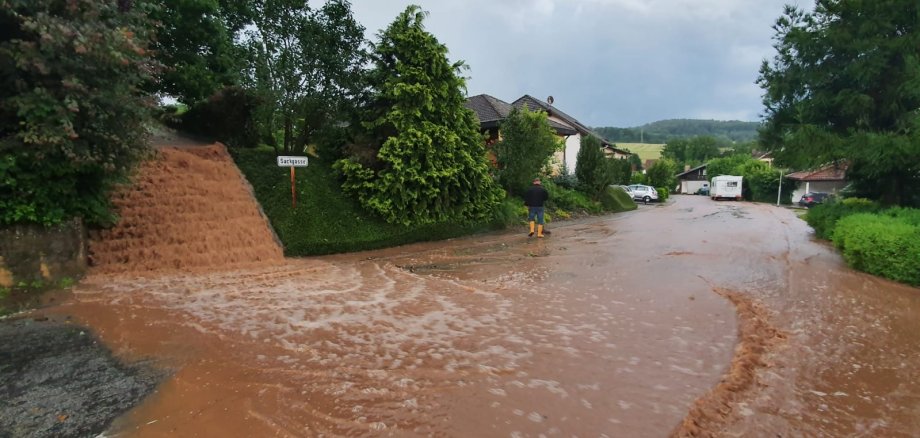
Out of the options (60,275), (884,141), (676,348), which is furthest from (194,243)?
(884,141)

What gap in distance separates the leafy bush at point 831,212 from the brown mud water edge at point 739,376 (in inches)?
378

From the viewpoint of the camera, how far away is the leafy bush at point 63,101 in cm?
593

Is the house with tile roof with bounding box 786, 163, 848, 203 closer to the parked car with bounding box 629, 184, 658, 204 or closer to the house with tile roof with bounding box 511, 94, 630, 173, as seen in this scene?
the parked car with bounding box 629, 184, 658, 204

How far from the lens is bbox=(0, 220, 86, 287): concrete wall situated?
6.51 m

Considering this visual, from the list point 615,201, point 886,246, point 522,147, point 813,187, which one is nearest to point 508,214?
point 522,147

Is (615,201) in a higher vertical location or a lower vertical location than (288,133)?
lower

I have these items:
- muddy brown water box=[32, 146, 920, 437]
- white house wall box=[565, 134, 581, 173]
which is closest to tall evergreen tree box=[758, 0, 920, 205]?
muddy brown water box=[32, 146, 920, 437]

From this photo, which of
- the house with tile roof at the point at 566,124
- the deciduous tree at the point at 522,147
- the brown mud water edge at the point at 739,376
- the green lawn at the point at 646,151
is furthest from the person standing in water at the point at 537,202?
the green lawn at the point at 646,151

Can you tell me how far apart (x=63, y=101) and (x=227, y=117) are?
8.52 metres

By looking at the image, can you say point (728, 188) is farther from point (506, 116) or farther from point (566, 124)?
point (506, 116)

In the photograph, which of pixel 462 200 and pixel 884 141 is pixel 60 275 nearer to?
pixel 462 200

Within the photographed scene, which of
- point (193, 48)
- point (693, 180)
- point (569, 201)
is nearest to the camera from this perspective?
point (193, 48)

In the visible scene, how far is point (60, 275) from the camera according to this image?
23.4 ft

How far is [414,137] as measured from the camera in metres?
12.5
